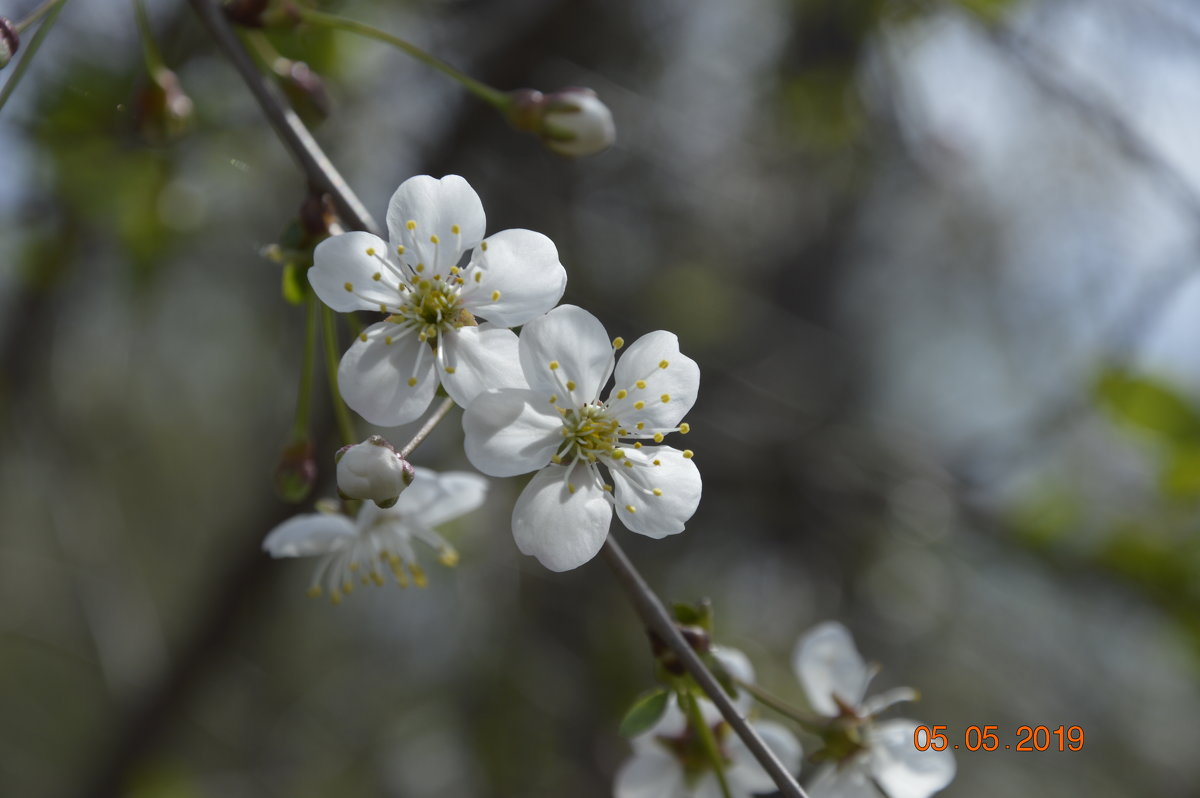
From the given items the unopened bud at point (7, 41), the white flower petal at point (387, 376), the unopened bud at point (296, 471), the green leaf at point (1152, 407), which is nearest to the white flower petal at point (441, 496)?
the unopened bud at point (296, 471)

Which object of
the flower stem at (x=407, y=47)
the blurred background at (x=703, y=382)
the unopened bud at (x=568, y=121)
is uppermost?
the unopened bud at (x=568, y=121)

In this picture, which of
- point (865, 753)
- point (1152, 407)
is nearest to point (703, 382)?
point (1152, 407)

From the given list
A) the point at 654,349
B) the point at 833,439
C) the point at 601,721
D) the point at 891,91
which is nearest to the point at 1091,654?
the point at 833,439

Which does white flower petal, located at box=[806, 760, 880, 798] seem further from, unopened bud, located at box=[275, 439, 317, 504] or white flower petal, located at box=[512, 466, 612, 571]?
unopened bud, located at box=[275, 439, 317, 504]

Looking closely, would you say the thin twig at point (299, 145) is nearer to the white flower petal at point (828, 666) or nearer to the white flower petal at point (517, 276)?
the white flower petal at point (517, 276)

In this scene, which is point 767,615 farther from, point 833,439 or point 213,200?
point 213,200

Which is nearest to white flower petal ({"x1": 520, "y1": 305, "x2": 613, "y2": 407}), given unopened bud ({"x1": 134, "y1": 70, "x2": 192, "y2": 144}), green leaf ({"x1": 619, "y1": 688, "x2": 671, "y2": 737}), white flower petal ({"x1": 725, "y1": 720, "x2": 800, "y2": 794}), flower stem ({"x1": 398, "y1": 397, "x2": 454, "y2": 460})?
flower stem ({"x1": 398, "y1": 397, "x2": 454, "y2": 460})

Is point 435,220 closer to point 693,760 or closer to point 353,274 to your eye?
point 353,274
